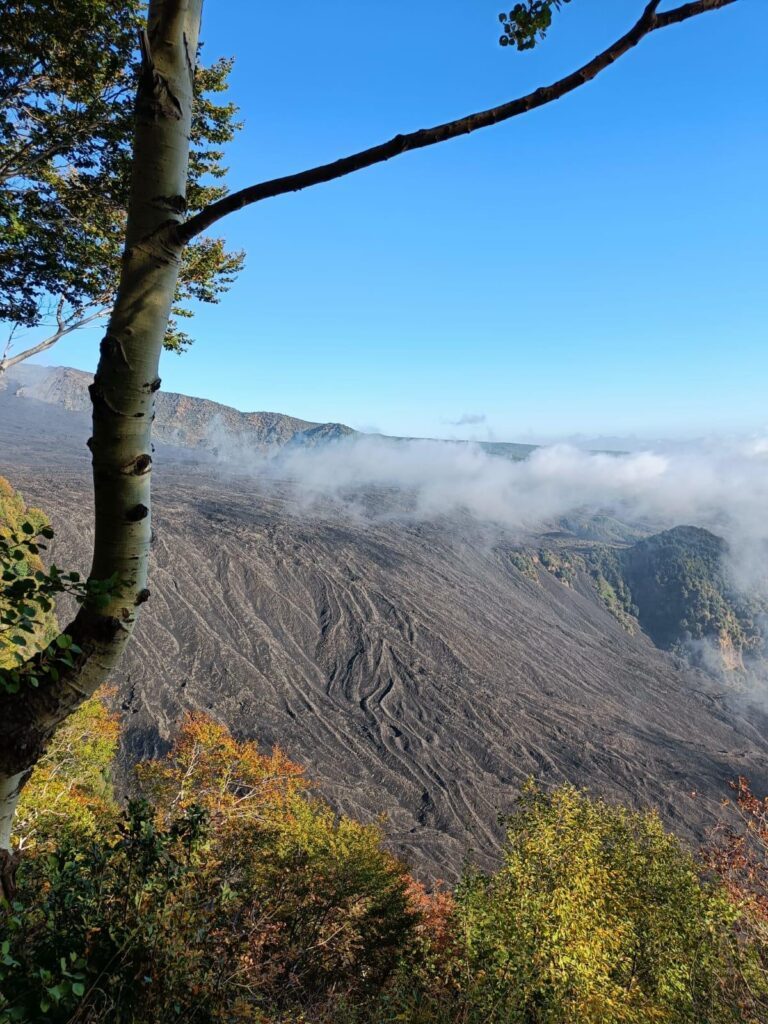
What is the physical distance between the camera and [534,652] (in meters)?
90.4

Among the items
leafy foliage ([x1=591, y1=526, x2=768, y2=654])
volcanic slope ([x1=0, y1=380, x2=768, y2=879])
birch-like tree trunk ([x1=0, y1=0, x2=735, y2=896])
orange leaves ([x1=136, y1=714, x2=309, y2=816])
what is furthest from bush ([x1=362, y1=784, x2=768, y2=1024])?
leafy foliage ([x1=591, y1=526, x2=768, y2=654])

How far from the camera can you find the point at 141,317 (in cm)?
155

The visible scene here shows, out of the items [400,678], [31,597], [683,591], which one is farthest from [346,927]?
[683,591]

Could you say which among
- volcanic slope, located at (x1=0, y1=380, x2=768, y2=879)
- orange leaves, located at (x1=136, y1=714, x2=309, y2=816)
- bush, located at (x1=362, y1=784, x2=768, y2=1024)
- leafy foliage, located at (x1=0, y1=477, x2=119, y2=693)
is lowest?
volcanic slope, located at (x1=0, y1=380, x2=768, y2=879)

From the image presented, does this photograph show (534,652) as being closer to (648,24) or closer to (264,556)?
(264,556)

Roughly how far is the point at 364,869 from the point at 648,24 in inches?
664

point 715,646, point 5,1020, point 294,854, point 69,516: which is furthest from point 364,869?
point 715,646

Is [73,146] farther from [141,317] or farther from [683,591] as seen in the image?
[683,591]

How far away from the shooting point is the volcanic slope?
5144 centimetres

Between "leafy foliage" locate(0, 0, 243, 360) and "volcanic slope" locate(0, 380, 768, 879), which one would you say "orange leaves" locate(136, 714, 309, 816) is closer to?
"leafy foliage" locate(0, 0, 243, 360)

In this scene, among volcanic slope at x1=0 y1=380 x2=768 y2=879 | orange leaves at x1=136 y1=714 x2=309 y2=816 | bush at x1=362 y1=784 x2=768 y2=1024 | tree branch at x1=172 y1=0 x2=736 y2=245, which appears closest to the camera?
tree branch at x1=172 y1=0 x2=736 y2=245

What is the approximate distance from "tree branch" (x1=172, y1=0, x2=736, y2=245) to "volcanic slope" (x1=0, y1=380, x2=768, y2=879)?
45.6m

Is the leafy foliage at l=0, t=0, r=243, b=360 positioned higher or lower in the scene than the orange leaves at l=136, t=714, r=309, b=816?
higher

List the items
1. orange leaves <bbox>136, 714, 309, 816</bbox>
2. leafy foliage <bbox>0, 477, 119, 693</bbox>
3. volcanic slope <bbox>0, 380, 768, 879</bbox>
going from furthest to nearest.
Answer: volcanic slope <bbox>0, 380, 768, 879</bbox>
orange leaves <bbox>136, 714, 309, 816</bbox>
leafy foliage <bbox>0, 477, 119, 693</bbox>
